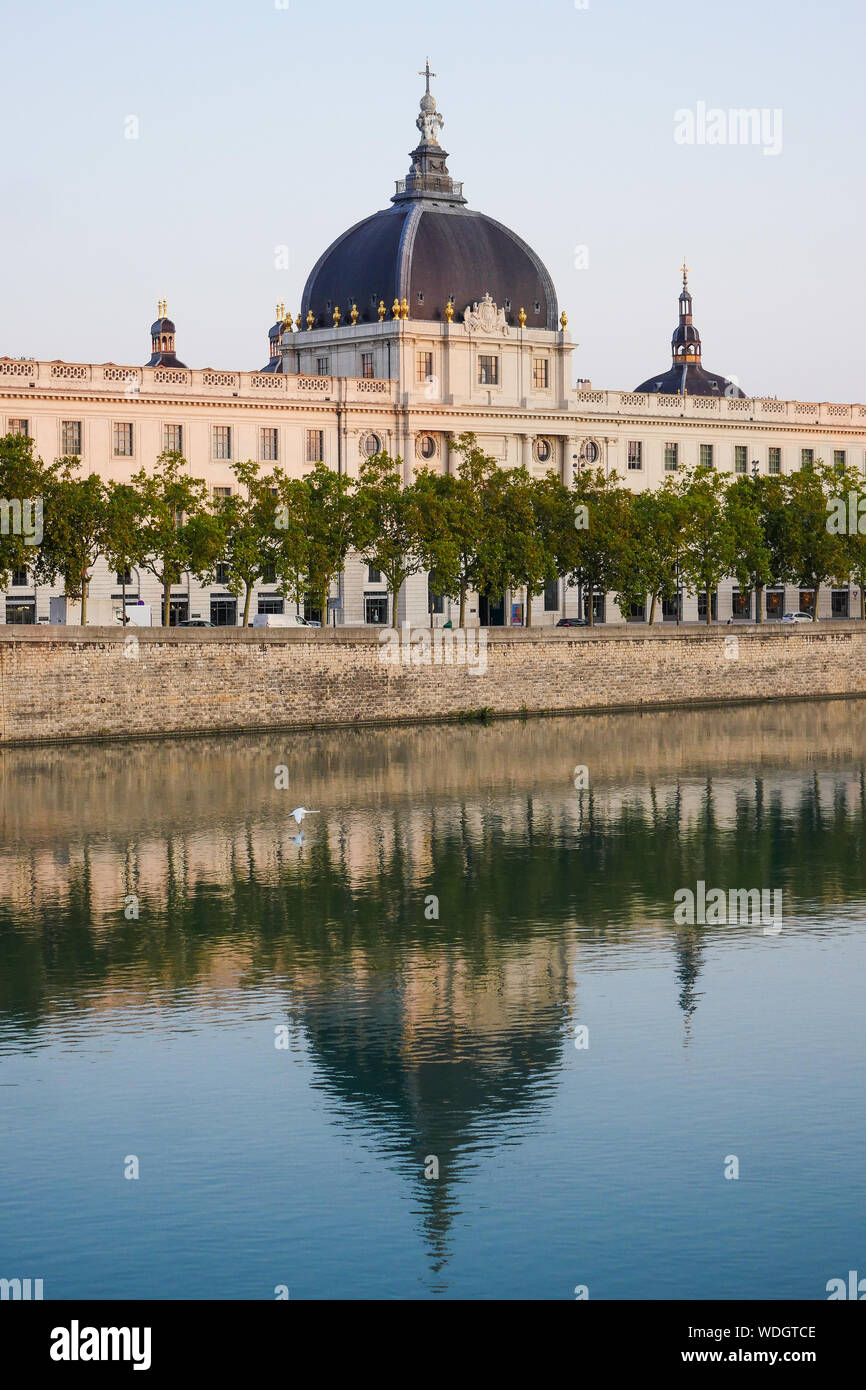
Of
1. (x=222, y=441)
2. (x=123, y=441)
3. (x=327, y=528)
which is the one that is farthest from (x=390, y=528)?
(x=222, y=441)

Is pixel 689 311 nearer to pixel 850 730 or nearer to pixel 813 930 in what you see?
pixel 850 730

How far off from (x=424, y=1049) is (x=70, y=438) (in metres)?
72.6

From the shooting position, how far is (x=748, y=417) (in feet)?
415

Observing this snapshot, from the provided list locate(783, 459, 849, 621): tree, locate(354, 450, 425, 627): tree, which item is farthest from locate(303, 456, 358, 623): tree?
locate(783, 459, 849, 621): tree

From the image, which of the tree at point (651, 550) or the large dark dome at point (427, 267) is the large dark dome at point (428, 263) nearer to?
the large dark dome at point (427, 267)

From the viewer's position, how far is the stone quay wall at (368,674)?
225 ft

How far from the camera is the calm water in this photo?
75.3ft

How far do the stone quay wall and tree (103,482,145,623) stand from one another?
6518mm

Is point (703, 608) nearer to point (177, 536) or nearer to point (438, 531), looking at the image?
point (438, 531)

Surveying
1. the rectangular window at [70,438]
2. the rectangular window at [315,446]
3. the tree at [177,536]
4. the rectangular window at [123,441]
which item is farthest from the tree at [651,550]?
the rectangular window at [70,438]

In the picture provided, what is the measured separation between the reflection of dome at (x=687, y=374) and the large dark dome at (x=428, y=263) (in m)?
27.9

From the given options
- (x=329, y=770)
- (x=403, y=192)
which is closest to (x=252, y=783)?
(x=329, y=770)

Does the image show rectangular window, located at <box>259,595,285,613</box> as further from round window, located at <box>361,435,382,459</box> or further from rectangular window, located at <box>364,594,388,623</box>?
round window, located at <box>361,435,382,459</box>

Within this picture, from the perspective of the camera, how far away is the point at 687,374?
492 ft
